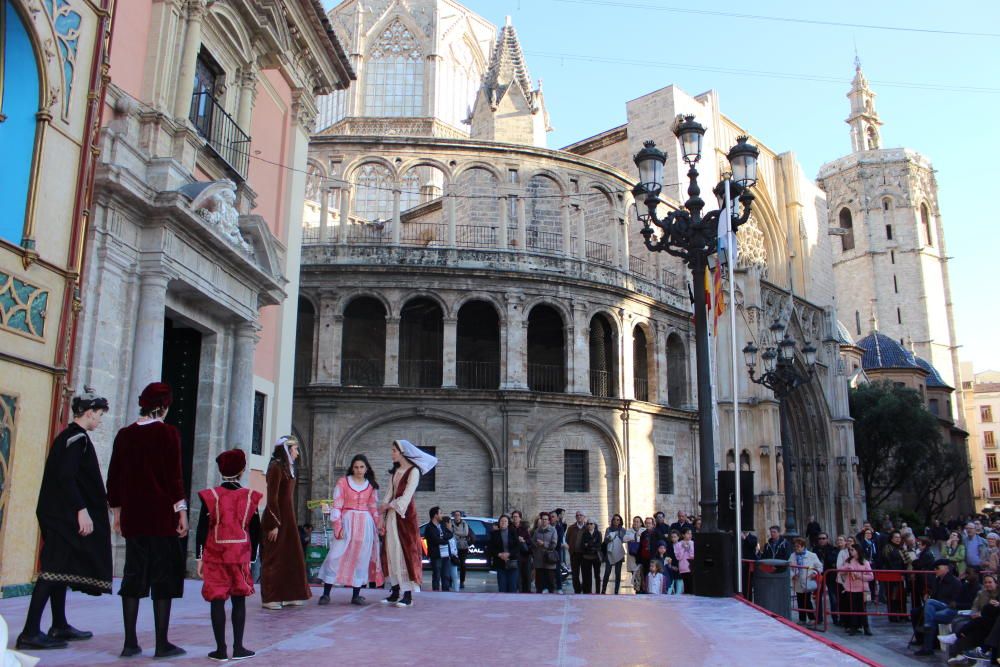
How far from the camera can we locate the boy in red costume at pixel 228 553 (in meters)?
5.19

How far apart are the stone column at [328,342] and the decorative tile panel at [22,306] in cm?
1652

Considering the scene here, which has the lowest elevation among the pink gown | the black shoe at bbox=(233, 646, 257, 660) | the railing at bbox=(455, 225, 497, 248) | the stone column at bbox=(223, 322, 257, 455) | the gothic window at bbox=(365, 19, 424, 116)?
the black shoe at bbox=(233, 646, 257, 660)

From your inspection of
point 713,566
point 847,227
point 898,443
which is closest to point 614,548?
point 713,566

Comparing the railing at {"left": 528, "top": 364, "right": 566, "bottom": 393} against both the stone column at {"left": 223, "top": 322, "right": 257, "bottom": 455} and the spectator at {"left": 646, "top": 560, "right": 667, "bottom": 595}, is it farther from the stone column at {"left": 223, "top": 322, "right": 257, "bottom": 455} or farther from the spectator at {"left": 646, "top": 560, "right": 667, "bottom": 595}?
the stone column at {"left": 223, "top": 322, "right": 257, "bottom": 455}

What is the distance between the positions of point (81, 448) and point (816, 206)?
146ft

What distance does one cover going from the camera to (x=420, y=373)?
27906 mm

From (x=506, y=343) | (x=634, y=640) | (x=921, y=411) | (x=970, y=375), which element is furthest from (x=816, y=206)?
(x=970, y=375)

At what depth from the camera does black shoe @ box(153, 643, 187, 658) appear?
16.8 ft

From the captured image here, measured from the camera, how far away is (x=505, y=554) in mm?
14570

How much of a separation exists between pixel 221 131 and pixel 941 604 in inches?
482

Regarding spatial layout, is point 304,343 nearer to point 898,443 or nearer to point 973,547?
point 973,547

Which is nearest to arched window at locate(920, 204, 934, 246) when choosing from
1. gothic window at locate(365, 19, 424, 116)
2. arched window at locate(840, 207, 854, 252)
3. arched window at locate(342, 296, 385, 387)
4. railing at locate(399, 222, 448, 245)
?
arched window at locate(840, 207, 854, 252)

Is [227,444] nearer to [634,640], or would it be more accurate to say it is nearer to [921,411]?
[634,640]

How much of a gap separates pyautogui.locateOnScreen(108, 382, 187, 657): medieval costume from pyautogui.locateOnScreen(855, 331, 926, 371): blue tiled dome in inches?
2423
